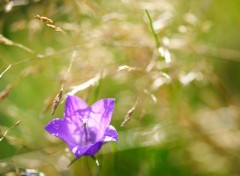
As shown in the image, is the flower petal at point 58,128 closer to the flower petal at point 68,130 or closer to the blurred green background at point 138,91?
the flower petal at point 68,130

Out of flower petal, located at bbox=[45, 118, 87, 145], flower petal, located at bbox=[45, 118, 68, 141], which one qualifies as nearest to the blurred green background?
flower petal, located at bbox=[45, 118, 87, 145]

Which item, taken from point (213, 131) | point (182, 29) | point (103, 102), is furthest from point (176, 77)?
point (103, 102)

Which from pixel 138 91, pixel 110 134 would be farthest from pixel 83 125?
pixel 138 91

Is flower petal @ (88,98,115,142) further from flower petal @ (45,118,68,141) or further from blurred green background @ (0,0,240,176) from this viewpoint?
blurred green background @ (0,0,240,176)

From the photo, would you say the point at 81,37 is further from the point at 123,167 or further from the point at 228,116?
the point at 228,116

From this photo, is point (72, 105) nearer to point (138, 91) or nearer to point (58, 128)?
point (58, 128)

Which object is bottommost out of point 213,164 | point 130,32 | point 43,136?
point 213,164
